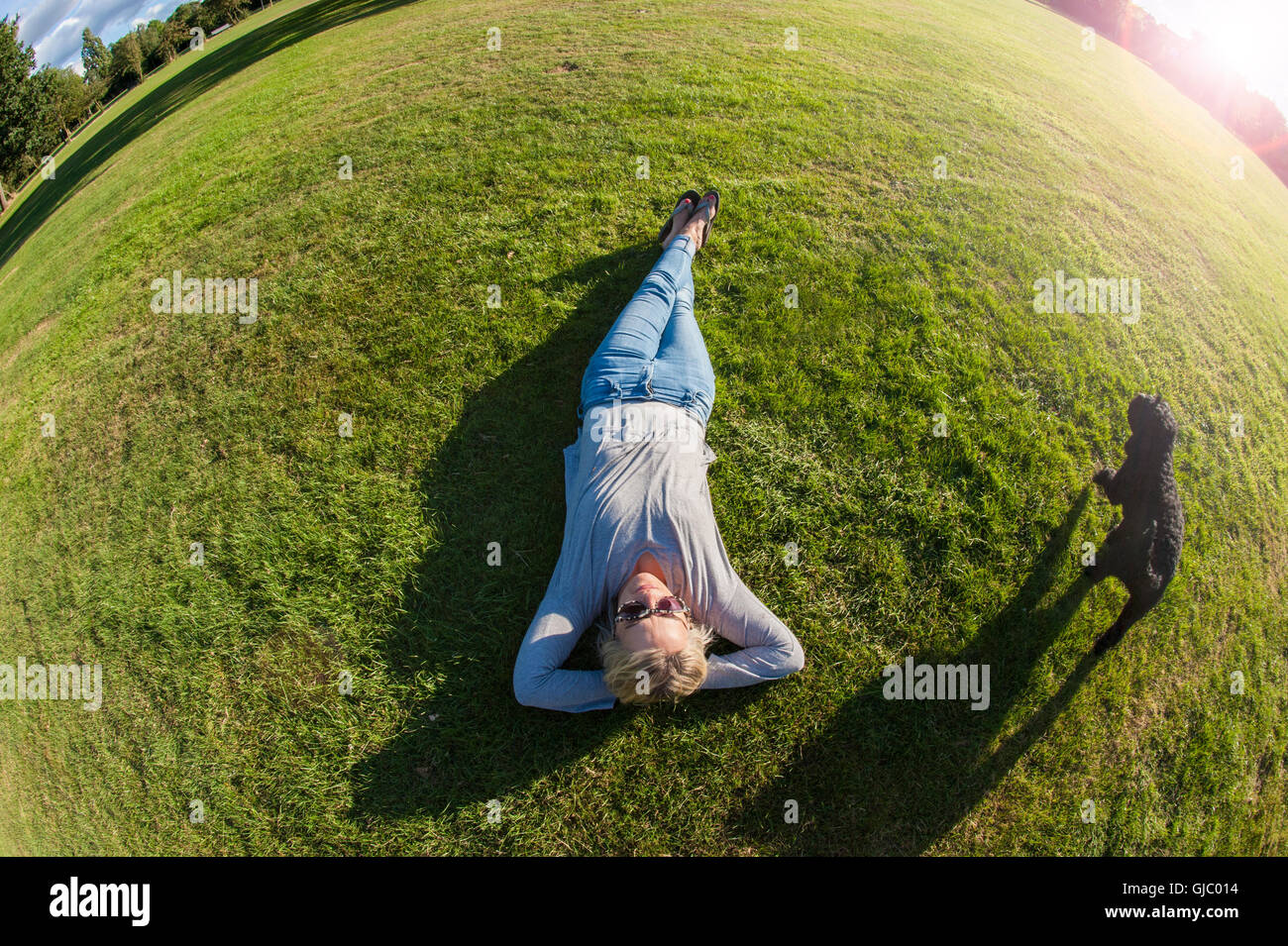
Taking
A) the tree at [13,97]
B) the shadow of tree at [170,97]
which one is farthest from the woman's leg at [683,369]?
the tree at [13,97]

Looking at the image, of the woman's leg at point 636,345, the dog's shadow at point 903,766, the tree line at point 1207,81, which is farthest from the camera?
the tree line at point 1207,81

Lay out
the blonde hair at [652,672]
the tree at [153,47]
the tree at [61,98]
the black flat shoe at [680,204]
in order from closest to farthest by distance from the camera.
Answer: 1. the blonde hair at [652,672]
2. the black flat shoe at [680,204]
3. the tree at [61,98]
4. the tree at [153,47]

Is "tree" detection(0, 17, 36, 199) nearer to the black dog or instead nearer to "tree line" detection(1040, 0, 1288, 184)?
the black dog

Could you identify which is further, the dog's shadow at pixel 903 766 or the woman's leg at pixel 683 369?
the woman's leg at pixel 683 369

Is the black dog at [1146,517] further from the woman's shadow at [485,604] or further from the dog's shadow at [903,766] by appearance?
the woman's shadow at [485,604]

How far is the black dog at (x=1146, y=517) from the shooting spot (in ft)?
10.4

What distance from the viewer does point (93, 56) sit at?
26625mm

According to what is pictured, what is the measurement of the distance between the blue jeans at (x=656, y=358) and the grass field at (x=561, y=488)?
0.66 meters

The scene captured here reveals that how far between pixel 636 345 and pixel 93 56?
43.8m

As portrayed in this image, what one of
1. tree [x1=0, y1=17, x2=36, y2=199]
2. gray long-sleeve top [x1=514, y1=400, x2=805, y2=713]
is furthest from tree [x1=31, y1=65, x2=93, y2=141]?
gray long-sleeve top [x1=514, y1=400, x2=805, y2=713]

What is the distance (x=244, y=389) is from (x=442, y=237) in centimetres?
243

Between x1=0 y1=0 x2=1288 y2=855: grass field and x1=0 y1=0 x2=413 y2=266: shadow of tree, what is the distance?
818 centimetres

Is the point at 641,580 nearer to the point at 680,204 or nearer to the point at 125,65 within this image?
the point at 680,204

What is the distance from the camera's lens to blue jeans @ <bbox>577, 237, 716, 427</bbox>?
3395mm
